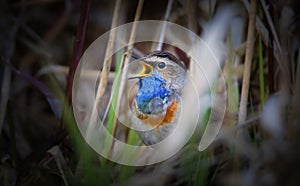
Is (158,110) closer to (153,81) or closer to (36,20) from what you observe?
(153,81)

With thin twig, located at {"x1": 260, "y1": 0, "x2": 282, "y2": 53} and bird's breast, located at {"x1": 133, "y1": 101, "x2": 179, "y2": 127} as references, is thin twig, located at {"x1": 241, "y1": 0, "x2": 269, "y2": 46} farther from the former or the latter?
bird's breast, located at {"x1": 133, "y1": 101, "x2": 179, "y2": 127}

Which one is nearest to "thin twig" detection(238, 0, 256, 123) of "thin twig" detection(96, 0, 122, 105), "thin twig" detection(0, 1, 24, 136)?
"thin twig" detection(96, 0, 122, 105)

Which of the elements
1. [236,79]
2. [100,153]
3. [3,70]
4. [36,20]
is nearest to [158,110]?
[100,153]

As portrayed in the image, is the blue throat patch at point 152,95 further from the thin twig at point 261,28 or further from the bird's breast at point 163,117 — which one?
the thin twig at point 261,28

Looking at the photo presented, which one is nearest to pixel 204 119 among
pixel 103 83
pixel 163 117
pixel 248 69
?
pixel 163 117

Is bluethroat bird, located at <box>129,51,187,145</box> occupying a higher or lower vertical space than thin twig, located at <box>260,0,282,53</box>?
lower

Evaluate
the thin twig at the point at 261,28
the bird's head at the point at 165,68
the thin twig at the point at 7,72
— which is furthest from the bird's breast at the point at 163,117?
the thin twig at the point at 7,72
